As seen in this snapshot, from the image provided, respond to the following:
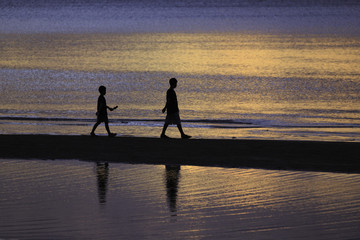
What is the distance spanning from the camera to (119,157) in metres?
12.6

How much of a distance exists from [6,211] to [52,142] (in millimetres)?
5887

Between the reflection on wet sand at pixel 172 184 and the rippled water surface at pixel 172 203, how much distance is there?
0.01 m

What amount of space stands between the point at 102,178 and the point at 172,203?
198 cm

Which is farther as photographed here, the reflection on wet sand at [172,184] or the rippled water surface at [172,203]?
the reflection on wet sand at [172,184]

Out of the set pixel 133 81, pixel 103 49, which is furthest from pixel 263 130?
pixel 103 49

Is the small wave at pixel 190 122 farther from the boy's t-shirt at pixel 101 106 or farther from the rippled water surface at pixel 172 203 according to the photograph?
the rippled water surface at pixel 172 203

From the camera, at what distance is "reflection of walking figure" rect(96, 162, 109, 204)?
376 inches

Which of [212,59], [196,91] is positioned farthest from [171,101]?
[212,59]

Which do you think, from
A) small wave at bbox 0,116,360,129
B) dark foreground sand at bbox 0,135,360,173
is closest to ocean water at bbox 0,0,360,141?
small wave at bbox 0,116,360,129

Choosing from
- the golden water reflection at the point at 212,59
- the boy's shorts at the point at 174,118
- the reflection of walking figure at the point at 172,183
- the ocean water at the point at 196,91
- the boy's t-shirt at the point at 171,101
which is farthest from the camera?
the golden water reflection at the point at 212,59

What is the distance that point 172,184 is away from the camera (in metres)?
10.3

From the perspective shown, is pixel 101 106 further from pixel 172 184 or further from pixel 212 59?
pixel 212 59

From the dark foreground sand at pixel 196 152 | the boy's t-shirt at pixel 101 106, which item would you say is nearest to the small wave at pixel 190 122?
the boy's t-shirt at pixel 101 106

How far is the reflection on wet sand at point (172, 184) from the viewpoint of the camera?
357 inches
